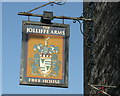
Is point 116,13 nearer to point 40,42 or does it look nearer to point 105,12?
point 105,12

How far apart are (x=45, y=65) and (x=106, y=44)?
212 inches

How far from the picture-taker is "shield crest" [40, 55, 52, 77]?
44.9 ft

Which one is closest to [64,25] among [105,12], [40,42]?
[40,42]

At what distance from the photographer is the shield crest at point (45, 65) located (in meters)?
13.7

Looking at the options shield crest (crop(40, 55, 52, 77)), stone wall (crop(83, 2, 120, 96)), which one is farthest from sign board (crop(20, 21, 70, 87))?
stone wall (crop(83, 2, 120, 96))

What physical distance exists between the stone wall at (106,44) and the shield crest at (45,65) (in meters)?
1.85

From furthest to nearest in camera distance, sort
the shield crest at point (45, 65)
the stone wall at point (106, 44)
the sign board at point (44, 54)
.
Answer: the stone wall at point (106, 44) < the shield crest at point (45, 65) < the sign board at point (44, 54)

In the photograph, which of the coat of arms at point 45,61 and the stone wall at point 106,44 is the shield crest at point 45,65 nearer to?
the coat of arms at point 45,61

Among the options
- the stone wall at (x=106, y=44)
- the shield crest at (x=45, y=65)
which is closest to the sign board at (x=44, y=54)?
the shield crest at (x=45, y=65)

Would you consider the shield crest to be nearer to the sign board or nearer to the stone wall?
the sign board

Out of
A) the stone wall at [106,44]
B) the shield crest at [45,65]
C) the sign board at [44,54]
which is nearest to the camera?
the sign board at [44,54]

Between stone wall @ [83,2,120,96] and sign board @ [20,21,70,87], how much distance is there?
4.51 feet

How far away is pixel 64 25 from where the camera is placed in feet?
47.6

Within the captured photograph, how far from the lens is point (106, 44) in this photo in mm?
18531
